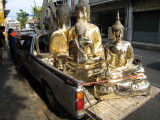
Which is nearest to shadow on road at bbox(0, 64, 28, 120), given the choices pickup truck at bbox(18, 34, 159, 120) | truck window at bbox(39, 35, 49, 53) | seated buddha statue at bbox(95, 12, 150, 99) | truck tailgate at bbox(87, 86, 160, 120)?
pickup truck at bbox(18, 34, 159, 120)

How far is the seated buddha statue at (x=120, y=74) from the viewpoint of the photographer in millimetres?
2494

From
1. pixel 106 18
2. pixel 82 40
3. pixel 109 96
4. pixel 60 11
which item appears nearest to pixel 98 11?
pixel 106 18

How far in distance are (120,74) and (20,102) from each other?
2518 millimetres

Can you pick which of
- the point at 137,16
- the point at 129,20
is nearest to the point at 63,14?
the point at 129,20

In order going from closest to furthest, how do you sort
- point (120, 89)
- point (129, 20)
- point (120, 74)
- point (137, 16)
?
1. point (120, 89)
2. point (120, 74)
3. point (137, 16)
4. point (129, 20)

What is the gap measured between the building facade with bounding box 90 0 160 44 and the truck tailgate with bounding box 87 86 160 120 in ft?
33.0

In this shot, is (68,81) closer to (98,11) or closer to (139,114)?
(139,114)

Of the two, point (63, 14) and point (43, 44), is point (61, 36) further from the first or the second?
point (43, 44)

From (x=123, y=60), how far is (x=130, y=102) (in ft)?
3.05

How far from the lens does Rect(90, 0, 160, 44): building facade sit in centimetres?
Answer: 1091

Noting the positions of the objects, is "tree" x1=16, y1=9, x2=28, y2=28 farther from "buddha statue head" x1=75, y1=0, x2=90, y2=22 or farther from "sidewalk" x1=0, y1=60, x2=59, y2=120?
"buddha statue head" x1=75, y1=0, x2=90, y2=22

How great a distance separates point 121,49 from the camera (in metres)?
2.91

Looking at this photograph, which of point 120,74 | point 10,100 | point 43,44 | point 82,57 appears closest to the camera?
point 120,74

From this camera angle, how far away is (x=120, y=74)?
2725mm
